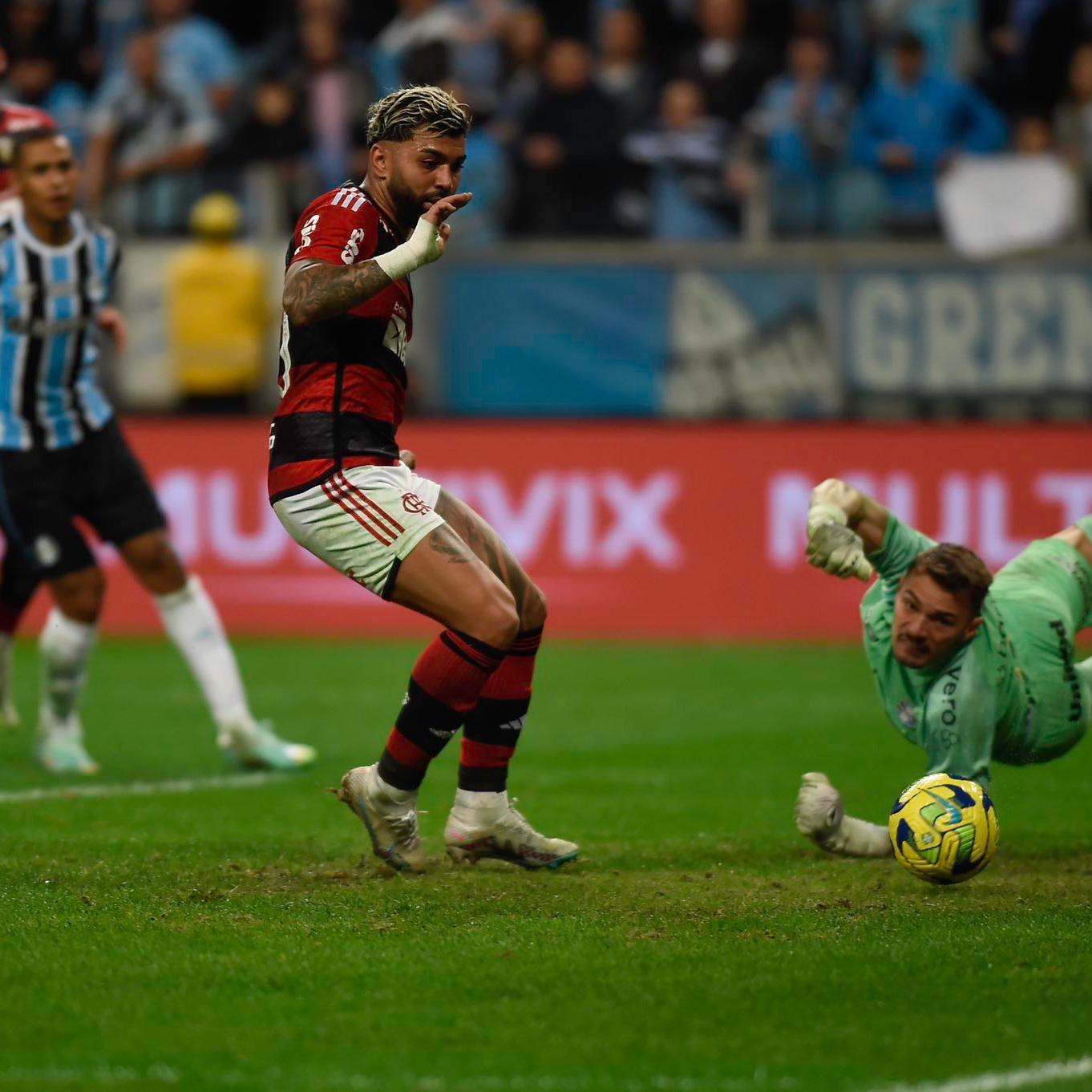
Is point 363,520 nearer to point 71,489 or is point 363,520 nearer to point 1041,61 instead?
point 71,489

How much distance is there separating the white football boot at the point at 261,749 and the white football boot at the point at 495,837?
248cm

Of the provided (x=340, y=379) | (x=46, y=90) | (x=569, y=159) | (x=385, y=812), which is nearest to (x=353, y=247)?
(x=340, y=379)

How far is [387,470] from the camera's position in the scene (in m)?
6.26

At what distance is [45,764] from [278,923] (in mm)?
3733

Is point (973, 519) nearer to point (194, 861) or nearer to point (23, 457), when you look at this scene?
point (23, 457)

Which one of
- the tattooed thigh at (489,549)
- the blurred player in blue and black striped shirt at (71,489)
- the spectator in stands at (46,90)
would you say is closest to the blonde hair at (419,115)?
the tattooed thigh at (489,549)

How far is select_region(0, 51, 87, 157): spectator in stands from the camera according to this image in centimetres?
1695

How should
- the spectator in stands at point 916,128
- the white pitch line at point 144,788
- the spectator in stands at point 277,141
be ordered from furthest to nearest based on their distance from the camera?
the spectator in stands at point 277,141 < the spectator in stands at point 916,128 < the white pitch line at point 144,788

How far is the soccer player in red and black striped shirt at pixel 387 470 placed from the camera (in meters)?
6.12

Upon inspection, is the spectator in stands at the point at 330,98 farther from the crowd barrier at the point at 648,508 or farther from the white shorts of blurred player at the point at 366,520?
the white shorts of blurred player at the point at 366,520

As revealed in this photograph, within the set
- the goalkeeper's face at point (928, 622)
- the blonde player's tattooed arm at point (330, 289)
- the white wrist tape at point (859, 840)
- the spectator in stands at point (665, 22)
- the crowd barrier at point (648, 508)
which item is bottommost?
the crowd barrier at point (648, 508)

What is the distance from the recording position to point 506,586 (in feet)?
21.3

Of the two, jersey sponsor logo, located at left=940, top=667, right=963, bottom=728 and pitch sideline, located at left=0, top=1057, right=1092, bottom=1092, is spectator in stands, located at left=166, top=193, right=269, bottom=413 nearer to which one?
jersey sponsor logo, located at left=940, top=667, right=963, bottom=728

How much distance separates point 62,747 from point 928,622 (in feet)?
14.3
